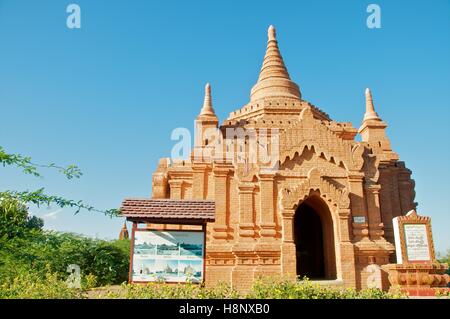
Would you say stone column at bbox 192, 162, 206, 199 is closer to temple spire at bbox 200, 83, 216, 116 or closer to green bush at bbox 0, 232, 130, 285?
temple spire at bbox 200, 83, 216, 116

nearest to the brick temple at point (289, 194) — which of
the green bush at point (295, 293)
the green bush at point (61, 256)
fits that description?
the green bush at point (61, 256)

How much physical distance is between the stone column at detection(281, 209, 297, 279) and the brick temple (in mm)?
35

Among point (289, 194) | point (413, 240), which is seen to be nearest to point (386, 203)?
point (413, 240)

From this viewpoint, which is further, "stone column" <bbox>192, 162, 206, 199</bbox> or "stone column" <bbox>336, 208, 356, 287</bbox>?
"stone column" <bbox>192, 162, 206, 199</bbox>

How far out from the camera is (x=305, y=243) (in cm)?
1798

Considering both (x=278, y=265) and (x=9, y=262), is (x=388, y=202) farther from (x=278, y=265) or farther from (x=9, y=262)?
(x=9, y=262)

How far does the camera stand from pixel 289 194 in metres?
13.7

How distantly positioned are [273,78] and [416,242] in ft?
40.0

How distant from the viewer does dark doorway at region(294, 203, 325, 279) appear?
681 inches

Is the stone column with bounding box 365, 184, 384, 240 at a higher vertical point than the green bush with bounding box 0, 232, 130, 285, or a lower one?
higher

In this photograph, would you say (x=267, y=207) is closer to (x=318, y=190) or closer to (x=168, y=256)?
(x=318, y=190)

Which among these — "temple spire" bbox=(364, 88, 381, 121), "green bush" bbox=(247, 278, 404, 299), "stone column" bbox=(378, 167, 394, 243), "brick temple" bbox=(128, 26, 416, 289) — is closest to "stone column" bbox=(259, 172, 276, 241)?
"brick temple" bbox=(128, 26, 416, 289)

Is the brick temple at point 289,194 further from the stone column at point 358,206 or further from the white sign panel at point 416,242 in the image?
the white sign panel at point 416,242

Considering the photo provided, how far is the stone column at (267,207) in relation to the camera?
44.3 ft
